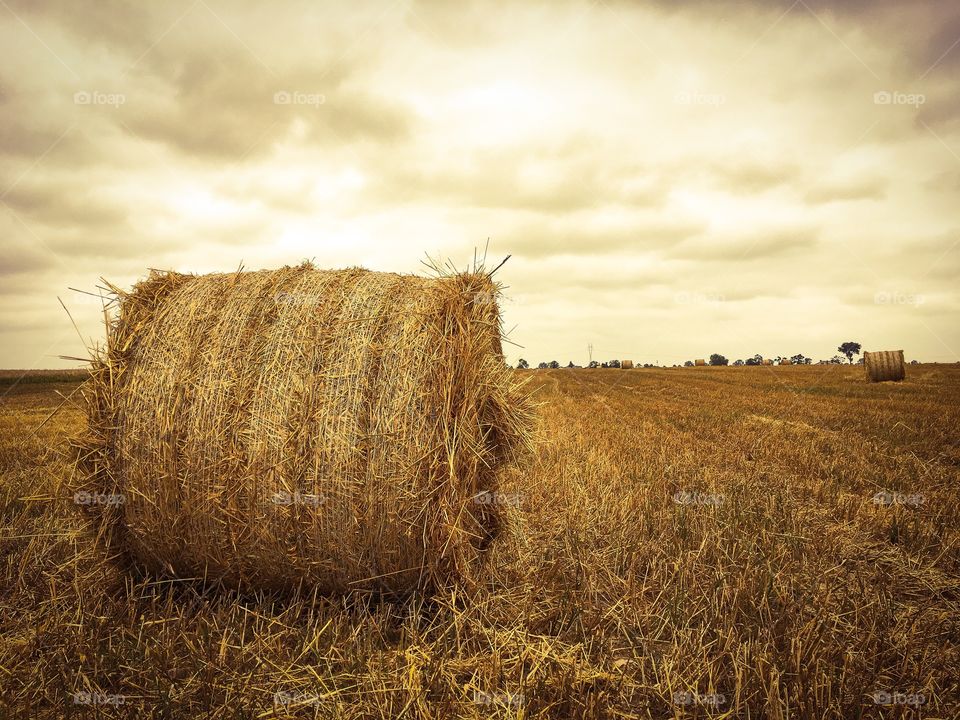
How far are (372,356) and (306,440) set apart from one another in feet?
2.56

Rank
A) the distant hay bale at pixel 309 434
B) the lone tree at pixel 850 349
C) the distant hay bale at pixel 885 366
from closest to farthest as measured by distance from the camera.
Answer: the distant hay bale at pixel 309 434 < the distant hay bale at pixel 885 366 < the lone tree at pixel 850 349

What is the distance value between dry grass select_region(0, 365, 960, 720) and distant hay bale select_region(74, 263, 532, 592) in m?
0.36

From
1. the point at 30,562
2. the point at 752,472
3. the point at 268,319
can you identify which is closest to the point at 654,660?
the point at 268,319

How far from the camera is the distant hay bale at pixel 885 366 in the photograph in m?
28.4

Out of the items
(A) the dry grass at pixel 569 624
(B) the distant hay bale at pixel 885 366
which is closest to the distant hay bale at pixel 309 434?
(A) the dry grass at pixel 569 624

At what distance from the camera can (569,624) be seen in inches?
154

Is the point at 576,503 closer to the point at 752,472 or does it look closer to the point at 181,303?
the point at 752,472

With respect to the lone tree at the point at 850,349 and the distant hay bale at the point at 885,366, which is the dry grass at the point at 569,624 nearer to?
the distant hay bale at the point at 885,366

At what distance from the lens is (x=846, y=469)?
8570mm

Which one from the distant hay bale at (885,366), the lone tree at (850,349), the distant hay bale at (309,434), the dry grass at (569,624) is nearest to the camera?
the dry grass at (569,624)

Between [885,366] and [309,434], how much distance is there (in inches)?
1307

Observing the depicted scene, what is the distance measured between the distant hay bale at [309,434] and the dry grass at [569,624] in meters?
Result: 0.36

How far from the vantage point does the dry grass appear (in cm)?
308

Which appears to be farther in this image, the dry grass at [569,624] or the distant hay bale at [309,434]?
the distant hay bale at [309,434]
